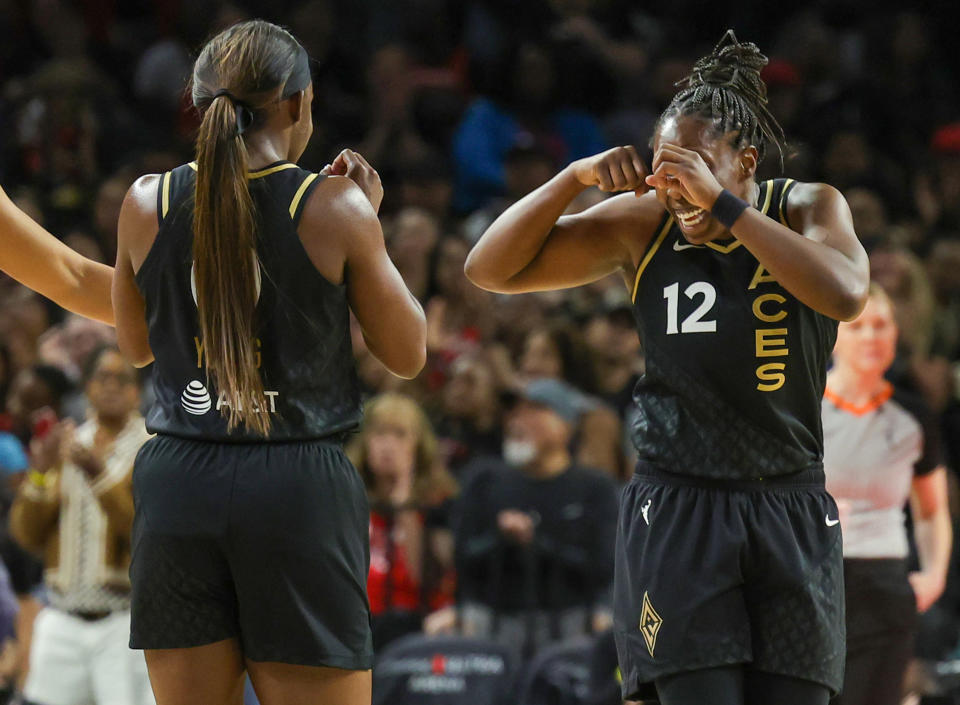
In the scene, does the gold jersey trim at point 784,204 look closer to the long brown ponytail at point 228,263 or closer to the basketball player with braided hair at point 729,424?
the basketball player with braided hair at point 729,424

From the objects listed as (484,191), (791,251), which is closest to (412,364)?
(791,251)

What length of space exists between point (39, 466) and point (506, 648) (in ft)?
6.88

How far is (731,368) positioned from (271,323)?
982 mm

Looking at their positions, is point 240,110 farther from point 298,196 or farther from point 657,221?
point 657,221

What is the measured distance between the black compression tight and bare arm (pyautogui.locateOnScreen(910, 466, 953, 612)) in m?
2.04

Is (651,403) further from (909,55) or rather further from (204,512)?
(909,55)

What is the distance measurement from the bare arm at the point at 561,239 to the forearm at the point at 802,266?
1.18ft

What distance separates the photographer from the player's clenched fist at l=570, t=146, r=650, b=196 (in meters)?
3.36

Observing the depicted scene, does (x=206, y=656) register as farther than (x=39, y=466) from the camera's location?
No

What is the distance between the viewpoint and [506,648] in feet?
21.4

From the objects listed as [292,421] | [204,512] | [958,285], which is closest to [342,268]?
[292,421]

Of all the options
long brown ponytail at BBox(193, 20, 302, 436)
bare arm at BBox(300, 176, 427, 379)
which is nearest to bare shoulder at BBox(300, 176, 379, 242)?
bare arm at BBox(300, 176, 427, 379)

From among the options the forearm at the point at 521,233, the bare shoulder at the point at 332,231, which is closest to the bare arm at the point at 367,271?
the bare shoulder at the point at 332,231

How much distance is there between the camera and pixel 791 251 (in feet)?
10.2
